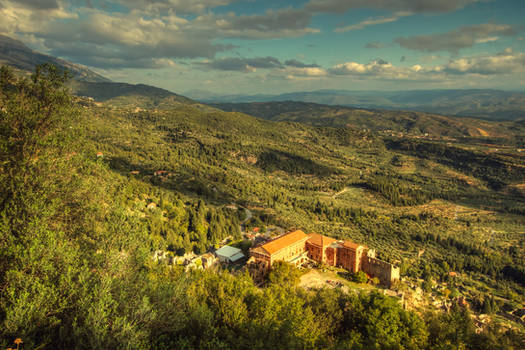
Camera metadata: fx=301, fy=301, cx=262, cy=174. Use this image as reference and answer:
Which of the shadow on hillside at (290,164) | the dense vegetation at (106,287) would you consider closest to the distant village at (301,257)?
the dense vegetation at (106,287)

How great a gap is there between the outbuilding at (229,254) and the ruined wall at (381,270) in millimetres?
17400

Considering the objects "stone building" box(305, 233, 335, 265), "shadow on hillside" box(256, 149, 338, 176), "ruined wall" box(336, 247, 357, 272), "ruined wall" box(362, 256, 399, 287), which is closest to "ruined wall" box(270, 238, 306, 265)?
"stone building" box(305, 233, 335, 265)

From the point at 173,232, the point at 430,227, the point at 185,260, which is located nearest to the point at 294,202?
the point at 430,227

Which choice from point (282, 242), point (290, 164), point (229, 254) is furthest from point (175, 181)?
point (290, 164)

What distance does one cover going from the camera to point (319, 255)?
42.5 meters

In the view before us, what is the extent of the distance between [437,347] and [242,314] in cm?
1314

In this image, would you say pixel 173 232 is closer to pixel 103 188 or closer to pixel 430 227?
pixel 103 188

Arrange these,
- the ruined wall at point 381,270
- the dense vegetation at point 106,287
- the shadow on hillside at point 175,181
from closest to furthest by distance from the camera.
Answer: the dense vegetation at point 106,287, the ruined wall at point 381,270, the shadow on hillside at point 175,181

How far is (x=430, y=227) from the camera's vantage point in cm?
8825

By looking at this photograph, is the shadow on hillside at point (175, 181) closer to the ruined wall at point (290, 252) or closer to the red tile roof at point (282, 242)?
the red tile roof at point (282, 242)

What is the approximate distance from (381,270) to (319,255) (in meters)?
8.27

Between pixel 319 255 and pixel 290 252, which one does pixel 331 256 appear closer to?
pixel 319 255

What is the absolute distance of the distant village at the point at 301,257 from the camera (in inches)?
1468

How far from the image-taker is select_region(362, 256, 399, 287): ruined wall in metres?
38.9
